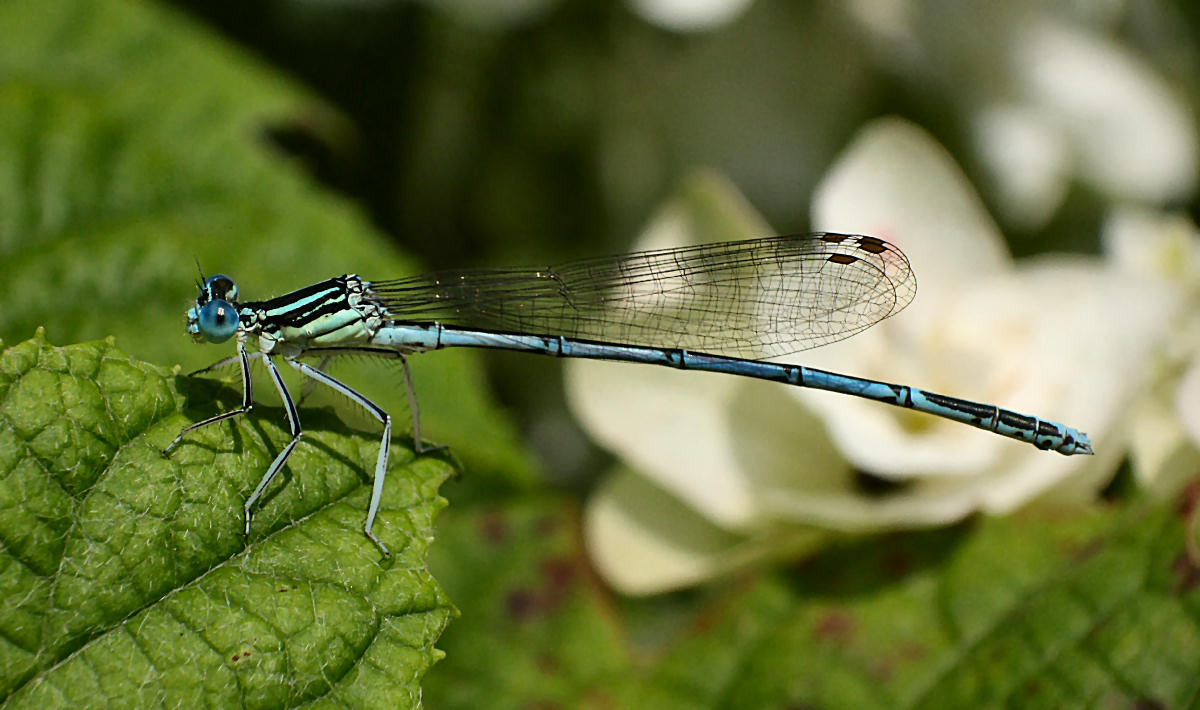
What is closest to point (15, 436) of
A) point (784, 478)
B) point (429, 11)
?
point (784, 478)

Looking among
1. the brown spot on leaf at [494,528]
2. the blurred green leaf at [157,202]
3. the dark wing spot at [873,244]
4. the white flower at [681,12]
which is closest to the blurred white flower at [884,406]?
the dark wing spot at [873,244]

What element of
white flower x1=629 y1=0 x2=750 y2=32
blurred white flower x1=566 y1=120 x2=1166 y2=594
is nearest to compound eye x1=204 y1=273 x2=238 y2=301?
blurred white flower x1=566 y1=120 x2=1166 y2=594

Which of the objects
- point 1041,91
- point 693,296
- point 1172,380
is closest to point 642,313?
point 693,296

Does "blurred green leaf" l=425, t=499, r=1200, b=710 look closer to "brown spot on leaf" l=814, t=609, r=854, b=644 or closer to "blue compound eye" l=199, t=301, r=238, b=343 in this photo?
"brown spot on leaf" l=814, t=609, r=854, b=644

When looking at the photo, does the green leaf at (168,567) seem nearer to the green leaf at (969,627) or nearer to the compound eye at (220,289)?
the compound eye at (220,289)

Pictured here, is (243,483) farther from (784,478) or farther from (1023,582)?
(1023,582)

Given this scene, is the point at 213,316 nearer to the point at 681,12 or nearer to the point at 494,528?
the point at 494,528
